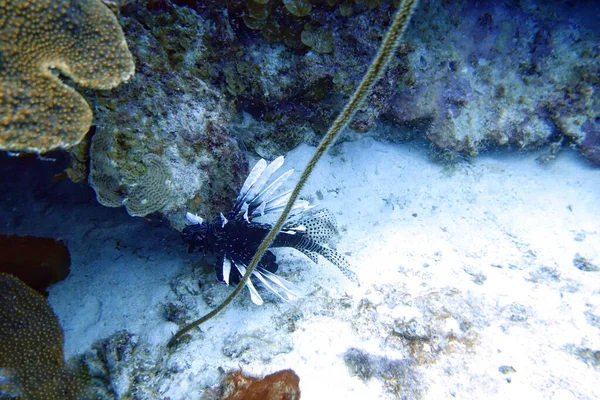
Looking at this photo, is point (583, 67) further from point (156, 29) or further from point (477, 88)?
point (156, 29)

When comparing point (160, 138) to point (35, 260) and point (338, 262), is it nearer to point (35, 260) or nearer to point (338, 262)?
point (35, 260)

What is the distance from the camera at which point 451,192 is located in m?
4.48

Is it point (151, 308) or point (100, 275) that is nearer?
point (151, 308)

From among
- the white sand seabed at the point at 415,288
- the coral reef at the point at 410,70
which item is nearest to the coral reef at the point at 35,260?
the white sand seabed at the point at 415,288

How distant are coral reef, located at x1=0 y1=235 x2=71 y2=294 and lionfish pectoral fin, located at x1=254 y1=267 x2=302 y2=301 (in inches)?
81.4

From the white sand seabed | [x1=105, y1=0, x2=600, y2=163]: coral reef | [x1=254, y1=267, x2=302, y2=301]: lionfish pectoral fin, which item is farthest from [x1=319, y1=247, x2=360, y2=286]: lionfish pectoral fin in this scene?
[x1=105, y1=0, x2=600, y2=163]: coral reef

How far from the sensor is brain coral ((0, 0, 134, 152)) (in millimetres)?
1688

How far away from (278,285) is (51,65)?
2.31m

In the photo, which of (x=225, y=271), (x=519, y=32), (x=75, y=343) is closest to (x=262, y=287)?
(x=225, y=271)

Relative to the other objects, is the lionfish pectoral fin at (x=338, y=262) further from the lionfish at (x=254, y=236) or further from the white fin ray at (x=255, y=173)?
the white fin ray at (x=255, y=173)

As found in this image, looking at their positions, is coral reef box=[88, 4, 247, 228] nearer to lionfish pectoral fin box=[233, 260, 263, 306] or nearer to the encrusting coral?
the encrusting coral

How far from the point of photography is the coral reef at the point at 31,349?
232cm

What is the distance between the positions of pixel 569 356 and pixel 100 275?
422 cm

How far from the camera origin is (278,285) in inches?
119
